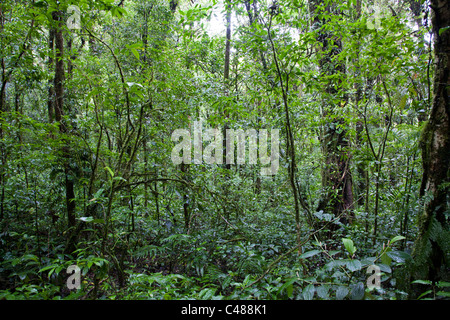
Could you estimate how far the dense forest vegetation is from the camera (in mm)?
1896

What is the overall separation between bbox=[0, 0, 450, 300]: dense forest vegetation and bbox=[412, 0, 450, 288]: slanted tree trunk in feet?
0.03

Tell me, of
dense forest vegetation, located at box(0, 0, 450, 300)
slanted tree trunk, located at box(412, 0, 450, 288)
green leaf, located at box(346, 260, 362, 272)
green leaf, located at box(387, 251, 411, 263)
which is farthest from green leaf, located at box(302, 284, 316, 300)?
slanted tree trunk, located at box(412, 0, 450, 288)

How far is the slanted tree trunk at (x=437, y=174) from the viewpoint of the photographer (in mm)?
1759

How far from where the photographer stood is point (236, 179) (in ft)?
15.2

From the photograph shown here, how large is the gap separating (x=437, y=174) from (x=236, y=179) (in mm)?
3086

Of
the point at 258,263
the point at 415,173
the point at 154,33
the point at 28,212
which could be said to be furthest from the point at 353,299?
the point at 154,33

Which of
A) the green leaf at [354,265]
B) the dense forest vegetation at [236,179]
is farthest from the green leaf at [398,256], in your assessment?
the green leaf at [354,265]

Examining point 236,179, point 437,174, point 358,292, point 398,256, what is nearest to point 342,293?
point 358,292

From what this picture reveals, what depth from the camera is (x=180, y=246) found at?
3.27m

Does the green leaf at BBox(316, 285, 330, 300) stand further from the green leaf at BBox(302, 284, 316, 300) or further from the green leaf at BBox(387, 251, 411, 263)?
the green leaf at BBox(387, 251, 411, 263)

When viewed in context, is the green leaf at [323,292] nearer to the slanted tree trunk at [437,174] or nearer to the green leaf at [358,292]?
the green leaf at [358,292]

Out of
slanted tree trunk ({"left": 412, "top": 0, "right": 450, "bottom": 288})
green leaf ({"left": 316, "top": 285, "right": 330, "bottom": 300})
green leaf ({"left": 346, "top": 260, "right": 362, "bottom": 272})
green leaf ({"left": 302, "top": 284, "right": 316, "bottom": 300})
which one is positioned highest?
slanted tree trunk ({"left": 412, "top": 0, "right": 450, "bottom": 288})

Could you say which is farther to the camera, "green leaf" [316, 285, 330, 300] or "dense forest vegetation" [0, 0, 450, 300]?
"dense forest vegetation" [0, 0, 450, 300]

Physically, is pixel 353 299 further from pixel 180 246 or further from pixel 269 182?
pixel 269 182
